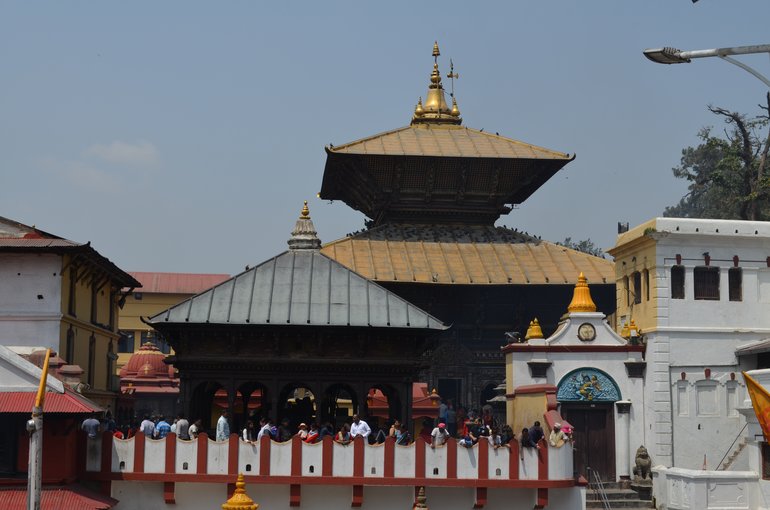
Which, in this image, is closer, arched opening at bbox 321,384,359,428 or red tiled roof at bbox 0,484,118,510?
red tiled roof at bbox 0,484,118,510

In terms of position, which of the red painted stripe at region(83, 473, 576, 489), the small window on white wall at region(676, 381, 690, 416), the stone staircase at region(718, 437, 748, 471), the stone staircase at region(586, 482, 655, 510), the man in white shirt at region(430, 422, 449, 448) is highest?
the small window on white wall at region(676, 381, 690, 416)

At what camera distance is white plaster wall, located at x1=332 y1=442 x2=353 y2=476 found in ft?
118

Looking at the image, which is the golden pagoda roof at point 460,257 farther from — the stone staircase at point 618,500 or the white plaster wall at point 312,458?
the white plaster wall at point 312,458

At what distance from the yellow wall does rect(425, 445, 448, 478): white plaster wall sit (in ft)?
40.7

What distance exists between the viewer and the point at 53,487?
33562 mm

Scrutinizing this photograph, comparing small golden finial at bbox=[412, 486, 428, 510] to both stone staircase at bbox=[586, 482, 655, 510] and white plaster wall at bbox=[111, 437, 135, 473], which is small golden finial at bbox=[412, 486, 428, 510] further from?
stone staircase at bbox=[586, 482, 655, 510]

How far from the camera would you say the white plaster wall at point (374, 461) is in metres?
35.9

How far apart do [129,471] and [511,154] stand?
95.9 feet

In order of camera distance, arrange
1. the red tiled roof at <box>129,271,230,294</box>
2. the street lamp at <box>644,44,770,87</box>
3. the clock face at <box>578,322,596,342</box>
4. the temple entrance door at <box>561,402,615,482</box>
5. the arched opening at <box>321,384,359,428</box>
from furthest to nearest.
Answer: the red tiled roof at <box>129,271,230,294</box> < the clock face at <box>578,322,596,342</box> < the temple entrance door at <box>561,402,615,482</box> < the arched opening at <box>321,384,359,428</box> < the street lamp at <box>644,44,770,87</box>

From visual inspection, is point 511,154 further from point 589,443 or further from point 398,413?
point 398,413

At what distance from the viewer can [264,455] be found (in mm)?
35781

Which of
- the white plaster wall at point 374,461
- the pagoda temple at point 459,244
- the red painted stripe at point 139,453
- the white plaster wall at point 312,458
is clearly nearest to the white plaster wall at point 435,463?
the white plaster wall at point 374,461

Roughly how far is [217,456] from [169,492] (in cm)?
156

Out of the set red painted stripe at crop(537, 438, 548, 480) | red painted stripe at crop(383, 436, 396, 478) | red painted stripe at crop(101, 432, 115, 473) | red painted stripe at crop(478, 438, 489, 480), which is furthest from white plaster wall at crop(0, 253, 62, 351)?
red painted stripe at crop(537, 438, 548, 480)
